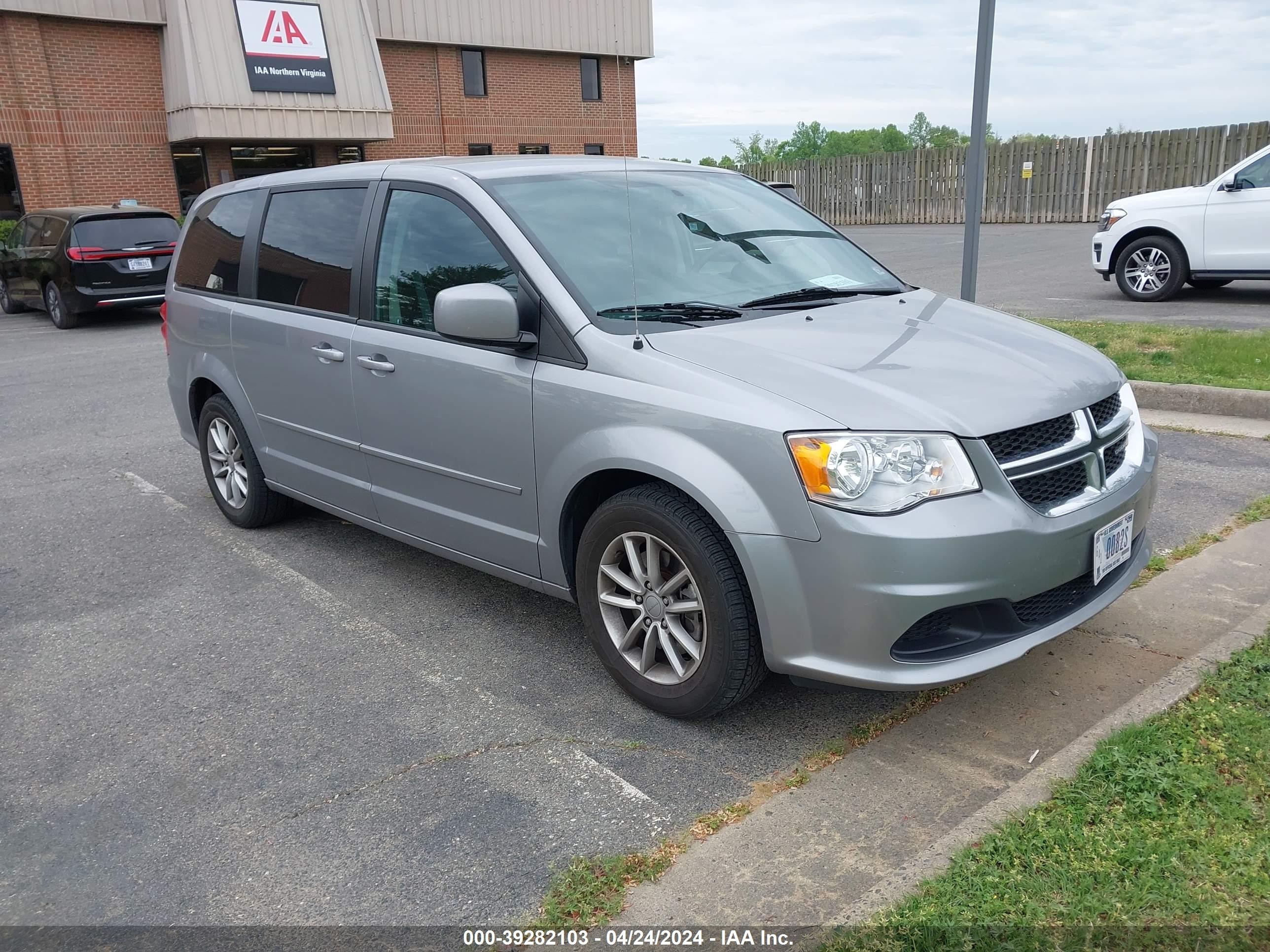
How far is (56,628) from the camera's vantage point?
4516 millimetres

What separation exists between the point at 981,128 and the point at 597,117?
27.3 m

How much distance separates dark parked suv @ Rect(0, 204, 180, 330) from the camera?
14586mm

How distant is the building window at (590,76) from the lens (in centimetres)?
3191

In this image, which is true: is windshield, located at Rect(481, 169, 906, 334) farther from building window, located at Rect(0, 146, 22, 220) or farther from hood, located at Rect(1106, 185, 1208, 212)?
building window, located at Rect(0, 146, 22, 220)

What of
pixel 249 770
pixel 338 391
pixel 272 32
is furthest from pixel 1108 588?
pixel 272 32

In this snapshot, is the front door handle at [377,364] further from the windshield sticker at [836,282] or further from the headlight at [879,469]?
the headlight at [879,469]

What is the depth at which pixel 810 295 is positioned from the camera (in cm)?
410

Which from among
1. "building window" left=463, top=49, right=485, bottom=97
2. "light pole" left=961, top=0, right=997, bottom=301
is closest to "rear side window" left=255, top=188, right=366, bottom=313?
"light pole" left=961, top=0, right=997, bottom=301

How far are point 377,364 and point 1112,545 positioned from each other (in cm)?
281

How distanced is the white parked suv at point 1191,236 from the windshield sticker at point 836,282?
28.4 ft

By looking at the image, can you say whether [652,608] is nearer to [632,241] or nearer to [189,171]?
[632,241]

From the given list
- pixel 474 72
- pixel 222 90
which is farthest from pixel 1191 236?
pixel 474 72

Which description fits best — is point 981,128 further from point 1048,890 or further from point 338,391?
point 1048,890

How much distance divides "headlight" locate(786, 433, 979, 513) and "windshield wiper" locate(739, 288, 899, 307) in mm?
1092
